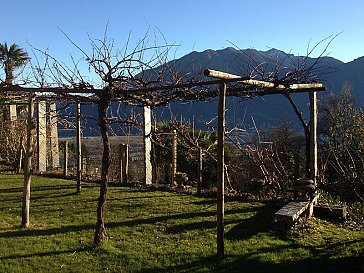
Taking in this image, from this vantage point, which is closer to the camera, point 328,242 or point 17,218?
point 328,242

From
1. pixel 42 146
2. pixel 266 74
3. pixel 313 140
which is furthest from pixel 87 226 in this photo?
pixel 42 146

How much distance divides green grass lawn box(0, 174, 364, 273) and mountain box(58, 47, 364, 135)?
2039 mm

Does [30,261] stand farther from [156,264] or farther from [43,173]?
[43,173]

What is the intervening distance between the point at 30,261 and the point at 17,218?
7.89 feet

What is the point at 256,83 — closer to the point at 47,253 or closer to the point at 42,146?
the point at 47,253

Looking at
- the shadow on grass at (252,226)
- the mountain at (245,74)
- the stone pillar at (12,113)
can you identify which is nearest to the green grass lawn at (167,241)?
the shadow on grass at (252,226)

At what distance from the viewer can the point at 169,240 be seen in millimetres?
5539

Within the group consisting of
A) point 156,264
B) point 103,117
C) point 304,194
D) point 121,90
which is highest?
point 121,90

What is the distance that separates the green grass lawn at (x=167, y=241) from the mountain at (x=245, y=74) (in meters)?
2.04

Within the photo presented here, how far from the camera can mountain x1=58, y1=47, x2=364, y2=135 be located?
6.92m

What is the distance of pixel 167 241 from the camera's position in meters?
5.49

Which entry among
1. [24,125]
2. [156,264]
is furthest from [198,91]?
[24,125]

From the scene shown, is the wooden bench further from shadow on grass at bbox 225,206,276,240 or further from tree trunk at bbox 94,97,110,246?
tree trunk at bbox 94,97,110,246

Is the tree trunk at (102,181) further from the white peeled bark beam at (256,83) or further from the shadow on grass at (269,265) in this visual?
the white peeled bark beam at (256,83)
